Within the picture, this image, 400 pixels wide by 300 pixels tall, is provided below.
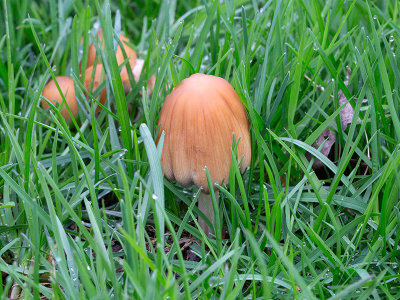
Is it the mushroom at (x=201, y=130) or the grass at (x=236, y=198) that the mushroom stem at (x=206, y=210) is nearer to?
the grass at (x=236, y=198)

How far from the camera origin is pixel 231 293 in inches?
43.2

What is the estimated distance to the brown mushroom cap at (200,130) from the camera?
1304 millimetres

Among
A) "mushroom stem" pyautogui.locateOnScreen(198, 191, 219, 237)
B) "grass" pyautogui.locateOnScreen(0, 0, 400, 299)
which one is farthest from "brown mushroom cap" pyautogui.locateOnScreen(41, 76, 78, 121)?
"mushroom stem" pyautogui.locateOnScreen(198, 191, 219, 237)

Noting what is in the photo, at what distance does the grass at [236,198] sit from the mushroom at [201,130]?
6 centimetres

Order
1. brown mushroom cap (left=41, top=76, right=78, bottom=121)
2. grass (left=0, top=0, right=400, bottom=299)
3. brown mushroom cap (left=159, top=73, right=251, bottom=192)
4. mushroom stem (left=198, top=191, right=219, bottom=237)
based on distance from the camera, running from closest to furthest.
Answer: grass (left=0, top=0, right=400, bottom=299) → brown mushroom cap (left=159, top=73, right=251, bottom=192) → mushroom stem (left=198, top=191, right=219, bottom=237) → brown mushroom cap (left=41, top=76, right=78, bottom=121)

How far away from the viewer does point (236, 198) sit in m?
1.62

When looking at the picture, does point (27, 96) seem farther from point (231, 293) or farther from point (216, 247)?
point (231, 293)

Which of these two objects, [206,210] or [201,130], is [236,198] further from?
[201,130]

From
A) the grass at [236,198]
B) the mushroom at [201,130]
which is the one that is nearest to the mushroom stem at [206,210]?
the grass at [236,198]

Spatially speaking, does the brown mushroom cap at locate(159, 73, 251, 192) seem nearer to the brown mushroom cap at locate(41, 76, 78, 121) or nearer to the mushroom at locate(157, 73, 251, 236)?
the mushroom at locate(157, 73, 251, 236)

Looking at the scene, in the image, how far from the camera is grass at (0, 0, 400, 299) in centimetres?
120

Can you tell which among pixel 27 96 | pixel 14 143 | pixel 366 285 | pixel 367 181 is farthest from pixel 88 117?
pixel 366 285

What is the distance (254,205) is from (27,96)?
37.3 inches

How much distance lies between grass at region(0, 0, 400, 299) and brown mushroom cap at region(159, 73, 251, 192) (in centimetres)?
6
